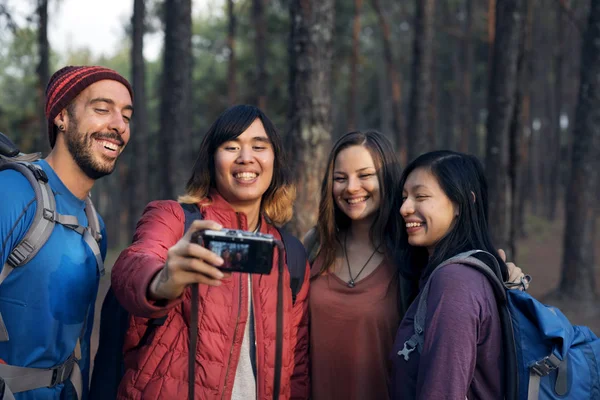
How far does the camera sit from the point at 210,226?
1954 mm

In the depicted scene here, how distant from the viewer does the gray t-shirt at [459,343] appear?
90.5 inches

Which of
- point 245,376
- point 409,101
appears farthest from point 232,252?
point 409,101

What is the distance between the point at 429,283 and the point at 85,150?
1.91 metres

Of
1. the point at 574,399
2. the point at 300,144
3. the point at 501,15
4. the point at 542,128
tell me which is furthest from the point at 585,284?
the point at 542,128

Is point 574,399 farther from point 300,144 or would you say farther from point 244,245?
point 300,144

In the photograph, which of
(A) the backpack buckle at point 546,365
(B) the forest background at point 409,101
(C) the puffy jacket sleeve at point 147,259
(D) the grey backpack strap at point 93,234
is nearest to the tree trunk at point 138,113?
(B) the forest background at point 409,101

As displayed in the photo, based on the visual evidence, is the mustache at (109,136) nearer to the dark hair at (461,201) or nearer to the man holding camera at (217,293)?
the man holding camera at (217,293)

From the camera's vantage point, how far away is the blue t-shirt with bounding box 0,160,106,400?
8.71 ft

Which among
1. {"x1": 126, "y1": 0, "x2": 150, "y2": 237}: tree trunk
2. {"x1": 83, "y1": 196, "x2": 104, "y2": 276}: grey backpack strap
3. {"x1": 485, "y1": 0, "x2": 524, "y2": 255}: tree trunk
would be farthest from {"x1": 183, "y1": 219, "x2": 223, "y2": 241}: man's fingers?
{"x1": 126, "y1": 0, "x2": 150, "y2": 237}: tree trunk

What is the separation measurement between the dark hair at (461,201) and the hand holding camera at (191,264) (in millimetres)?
1237

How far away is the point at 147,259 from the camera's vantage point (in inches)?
88.7

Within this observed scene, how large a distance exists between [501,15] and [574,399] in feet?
29.5

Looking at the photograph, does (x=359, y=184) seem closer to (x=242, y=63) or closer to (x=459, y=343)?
(x=459, y=343)

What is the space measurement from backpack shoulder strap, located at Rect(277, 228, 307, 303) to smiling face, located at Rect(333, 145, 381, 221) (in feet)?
1.49
